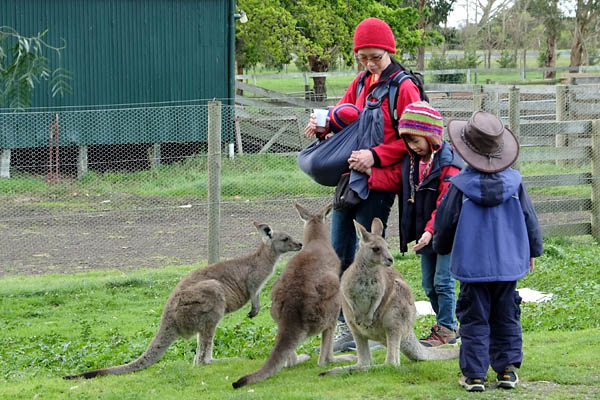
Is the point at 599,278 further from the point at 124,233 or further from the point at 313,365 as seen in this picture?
the point at 124,233

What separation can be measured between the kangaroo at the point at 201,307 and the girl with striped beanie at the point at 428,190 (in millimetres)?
1385

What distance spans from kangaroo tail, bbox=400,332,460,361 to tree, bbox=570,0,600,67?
40.3 meters

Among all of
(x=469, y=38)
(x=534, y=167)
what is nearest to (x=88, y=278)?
(x=534, y=167)

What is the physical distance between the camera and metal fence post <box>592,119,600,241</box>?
37.7ft

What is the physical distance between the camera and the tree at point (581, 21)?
144 feet

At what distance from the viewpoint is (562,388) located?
5348 millimetres

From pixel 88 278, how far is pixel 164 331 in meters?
4.11

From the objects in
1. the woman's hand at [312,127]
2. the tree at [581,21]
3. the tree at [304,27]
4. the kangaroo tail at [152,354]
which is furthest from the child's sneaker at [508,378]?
the tree at [581,21]

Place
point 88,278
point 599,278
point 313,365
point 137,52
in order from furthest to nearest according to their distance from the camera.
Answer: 1. point 137,52
2. point 88,278
3. point 599,278
4. point 313,365

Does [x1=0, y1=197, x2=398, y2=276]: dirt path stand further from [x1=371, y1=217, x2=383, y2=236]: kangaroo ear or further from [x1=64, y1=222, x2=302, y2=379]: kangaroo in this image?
[x1=371, y1=217, x2=383, y2=236]: kangaroo ear

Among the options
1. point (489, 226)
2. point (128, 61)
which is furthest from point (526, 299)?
point (128, 61)

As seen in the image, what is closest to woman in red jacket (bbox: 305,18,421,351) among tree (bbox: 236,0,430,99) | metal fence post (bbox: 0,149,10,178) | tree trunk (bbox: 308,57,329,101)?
metal fence post (bbox: 0,149,10,178)

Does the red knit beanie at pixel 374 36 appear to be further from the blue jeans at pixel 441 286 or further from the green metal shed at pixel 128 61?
the green metal shed at pixel 128 61

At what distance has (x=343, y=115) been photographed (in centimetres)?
642
